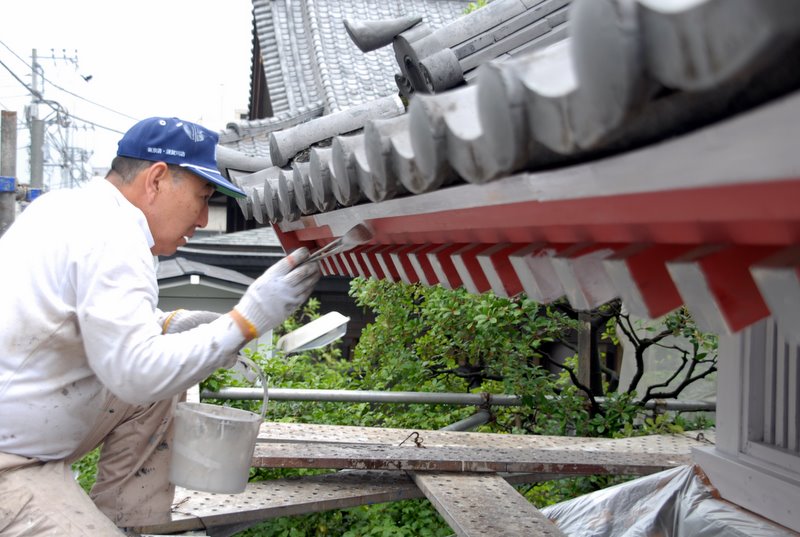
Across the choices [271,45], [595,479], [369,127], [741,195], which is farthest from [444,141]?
[271,45]

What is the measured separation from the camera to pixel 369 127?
1.80 metres

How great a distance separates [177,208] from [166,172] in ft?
0.44

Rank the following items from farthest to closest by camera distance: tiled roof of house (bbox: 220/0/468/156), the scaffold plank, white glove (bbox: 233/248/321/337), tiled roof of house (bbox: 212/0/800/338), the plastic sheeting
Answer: tiled roof of house (bbox: 220/0/468/156)
the scaffold plank
the plastic sheeting
white glove (bbox: 233/248/321/337)
tiled roof of house (bbox: 212/0/800/338)

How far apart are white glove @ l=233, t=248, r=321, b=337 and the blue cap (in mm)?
413

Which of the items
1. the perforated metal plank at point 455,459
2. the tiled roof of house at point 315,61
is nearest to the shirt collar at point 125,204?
the perforated metal plank at point 455,459

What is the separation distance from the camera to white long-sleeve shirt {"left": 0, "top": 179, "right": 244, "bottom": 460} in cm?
239

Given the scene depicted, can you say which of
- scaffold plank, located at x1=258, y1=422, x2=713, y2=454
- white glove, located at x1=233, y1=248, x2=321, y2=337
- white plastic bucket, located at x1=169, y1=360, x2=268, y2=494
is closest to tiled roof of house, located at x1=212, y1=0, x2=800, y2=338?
white glove, located at x1=233, y1=248, x2=321, y2=337

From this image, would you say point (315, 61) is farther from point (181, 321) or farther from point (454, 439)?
point (181, 321)

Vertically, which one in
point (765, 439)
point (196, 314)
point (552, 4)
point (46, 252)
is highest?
point (552, 4)

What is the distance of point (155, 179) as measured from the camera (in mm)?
2822

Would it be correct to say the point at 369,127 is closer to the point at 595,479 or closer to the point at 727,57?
the point at 727,57

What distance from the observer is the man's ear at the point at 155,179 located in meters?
2.80

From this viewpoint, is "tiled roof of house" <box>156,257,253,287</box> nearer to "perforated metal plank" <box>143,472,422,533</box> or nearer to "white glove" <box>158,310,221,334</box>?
"perforated metal plank" <box>143,472,422,533</box>

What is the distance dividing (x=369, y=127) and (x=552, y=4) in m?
1.86
